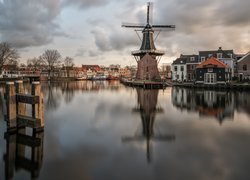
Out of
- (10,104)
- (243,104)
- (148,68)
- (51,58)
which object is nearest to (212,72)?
(148,68)

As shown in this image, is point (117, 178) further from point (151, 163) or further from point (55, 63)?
point (55, 63)

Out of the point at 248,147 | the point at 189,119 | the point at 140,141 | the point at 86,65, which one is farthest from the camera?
the point at 86,65

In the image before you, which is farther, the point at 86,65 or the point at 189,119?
the point at 86,65

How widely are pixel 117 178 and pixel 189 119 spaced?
8142 millimetres

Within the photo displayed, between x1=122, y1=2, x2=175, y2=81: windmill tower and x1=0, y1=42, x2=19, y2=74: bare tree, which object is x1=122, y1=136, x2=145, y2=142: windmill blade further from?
x1=0, y1=42, x2=19, y2=74: bare tree

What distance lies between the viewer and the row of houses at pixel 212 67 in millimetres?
36531

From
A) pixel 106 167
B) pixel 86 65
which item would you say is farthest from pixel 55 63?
pixel 106 167

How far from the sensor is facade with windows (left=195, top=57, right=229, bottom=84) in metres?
36.2

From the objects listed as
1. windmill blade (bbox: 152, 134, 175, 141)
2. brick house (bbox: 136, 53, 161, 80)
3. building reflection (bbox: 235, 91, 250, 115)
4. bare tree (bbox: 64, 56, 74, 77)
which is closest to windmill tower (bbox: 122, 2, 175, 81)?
brick house (bbox: 136, 53, 161, 80)

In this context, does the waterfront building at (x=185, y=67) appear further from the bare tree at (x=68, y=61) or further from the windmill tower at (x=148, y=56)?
the bare tree at (x=68, y=61)

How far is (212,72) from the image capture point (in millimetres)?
36656

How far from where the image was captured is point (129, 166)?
249 inches

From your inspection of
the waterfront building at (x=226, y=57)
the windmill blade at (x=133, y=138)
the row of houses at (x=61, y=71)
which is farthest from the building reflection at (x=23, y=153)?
the row of houses at (x=61, y=71)

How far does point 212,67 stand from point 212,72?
816 mm
